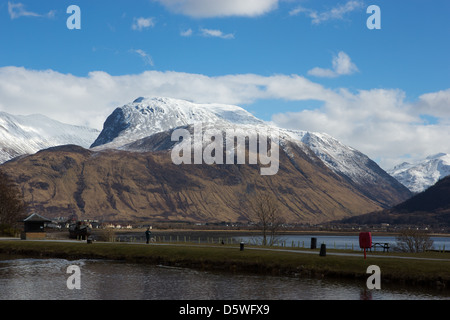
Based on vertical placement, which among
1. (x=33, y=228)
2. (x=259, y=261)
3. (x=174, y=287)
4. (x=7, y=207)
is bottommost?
(x=174, y=287)

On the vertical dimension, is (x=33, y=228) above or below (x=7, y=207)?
below

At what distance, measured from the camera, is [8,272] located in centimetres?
5512

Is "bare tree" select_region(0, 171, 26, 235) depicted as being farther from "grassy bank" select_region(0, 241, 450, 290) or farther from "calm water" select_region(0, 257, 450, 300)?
"calm water" select_region(0, 257, 450, 300)

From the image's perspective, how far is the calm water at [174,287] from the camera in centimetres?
4131

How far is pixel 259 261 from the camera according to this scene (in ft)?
196

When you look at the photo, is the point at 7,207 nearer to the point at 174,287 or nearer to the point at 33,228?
the point at 33,228

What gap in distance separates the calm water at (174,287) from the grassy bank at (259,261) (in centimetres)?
322

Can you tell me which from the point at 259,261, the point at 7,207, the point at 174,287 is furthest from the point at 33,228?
the point at 174,287

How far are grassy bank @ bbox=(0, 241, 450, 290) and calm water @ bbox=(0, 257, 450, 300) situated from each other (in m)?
3.22

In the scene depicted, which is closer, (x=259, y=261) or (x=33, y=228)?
(x=259, y=261)

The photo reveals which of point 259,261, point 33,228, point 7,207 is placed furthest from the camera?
point 7,207

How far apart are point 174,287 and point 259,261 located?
1626 centimetres
